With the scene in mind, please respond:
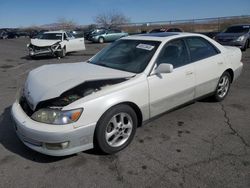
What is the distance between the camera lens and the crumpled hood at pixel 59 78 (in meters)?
3.23

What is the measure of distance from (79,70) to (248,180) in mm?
2755

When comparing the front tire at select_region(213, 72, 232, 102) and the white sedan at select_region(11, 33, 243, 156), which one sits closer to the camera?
the white sedan at select_region(11, 33, 243, 156)

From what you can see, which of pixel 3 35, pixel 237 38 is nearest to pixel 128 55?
pixel 237 38

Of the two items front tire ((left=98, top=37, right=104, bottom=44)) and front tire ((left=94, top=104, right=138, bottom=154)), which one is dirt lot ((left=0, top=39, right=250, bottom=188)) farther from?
front tire ((left=98, top=37, right=104, bottom=44))

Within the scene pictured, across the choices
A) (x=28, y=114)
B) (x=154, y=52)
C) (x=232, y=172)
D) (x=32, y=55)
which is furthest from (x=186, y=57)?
(x=32, y=55)

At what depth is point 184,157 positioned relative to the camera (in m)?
3.27

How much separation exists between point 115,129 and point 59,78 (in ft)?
3.62

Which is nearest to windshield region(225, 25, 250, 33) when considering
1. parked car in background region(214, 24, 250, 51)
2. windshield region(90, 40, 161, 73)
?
parked car in background region(214, 24, 250, 51)

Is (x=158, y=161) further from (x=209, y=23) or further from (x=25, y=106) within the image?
(x=209, y=23)

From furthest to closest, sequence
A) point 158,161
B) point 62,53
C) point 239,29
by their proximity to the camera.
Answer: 1. point 239,29
2. point 62,53
3. point 158,161

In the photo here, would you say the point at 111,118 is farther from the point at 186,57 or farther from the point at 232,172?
the point at 186,57

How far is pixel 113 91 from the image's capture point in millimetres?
3209

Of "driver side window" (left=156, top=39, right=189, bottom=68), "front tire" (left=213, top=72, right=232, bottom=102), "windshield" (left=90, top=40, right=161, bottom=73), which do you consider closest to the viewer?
"windshield" (left=90, top=40, right=161, bottom=73)

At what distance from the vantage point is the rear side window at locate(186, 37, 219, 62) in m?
4.42
